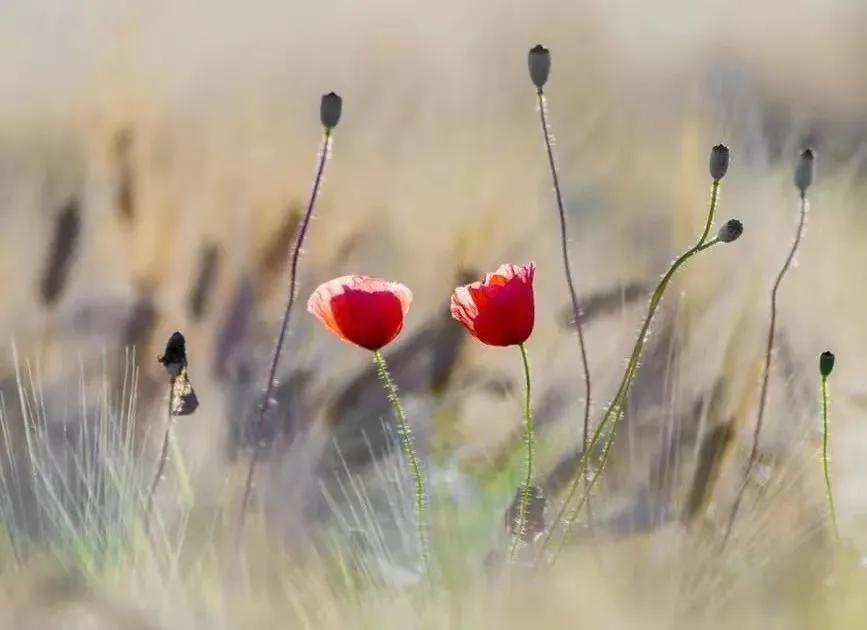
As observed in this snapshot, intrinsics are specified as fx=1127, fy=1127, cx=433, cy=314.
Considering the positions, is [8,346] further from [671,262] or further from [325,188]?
[671,262]

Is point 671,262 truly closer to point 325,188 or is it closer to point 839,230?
point 839,230

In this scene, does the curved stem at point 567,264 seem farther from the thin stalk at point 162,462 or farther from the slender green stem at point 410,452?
the thin stalk at point 162,462

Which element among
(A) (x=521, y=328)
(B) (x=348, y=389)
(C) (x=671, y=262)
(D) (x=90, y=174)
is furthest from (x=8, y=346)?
(C) (x=671, y=262)

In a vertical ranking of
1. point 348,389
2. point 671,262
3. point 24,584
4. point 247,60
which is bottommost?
point 24,584

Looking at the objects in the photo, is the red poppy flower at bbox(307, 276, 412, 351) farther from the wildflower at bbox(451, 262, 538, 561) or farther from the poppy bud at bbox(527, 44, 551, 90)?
the poppy bud at bbox(527, 44, 551, 90)

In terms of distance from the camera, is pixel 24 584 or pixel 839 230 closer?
pixel 24 584

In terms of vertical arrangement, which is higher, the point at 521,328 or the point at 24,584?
the point at 521,328
